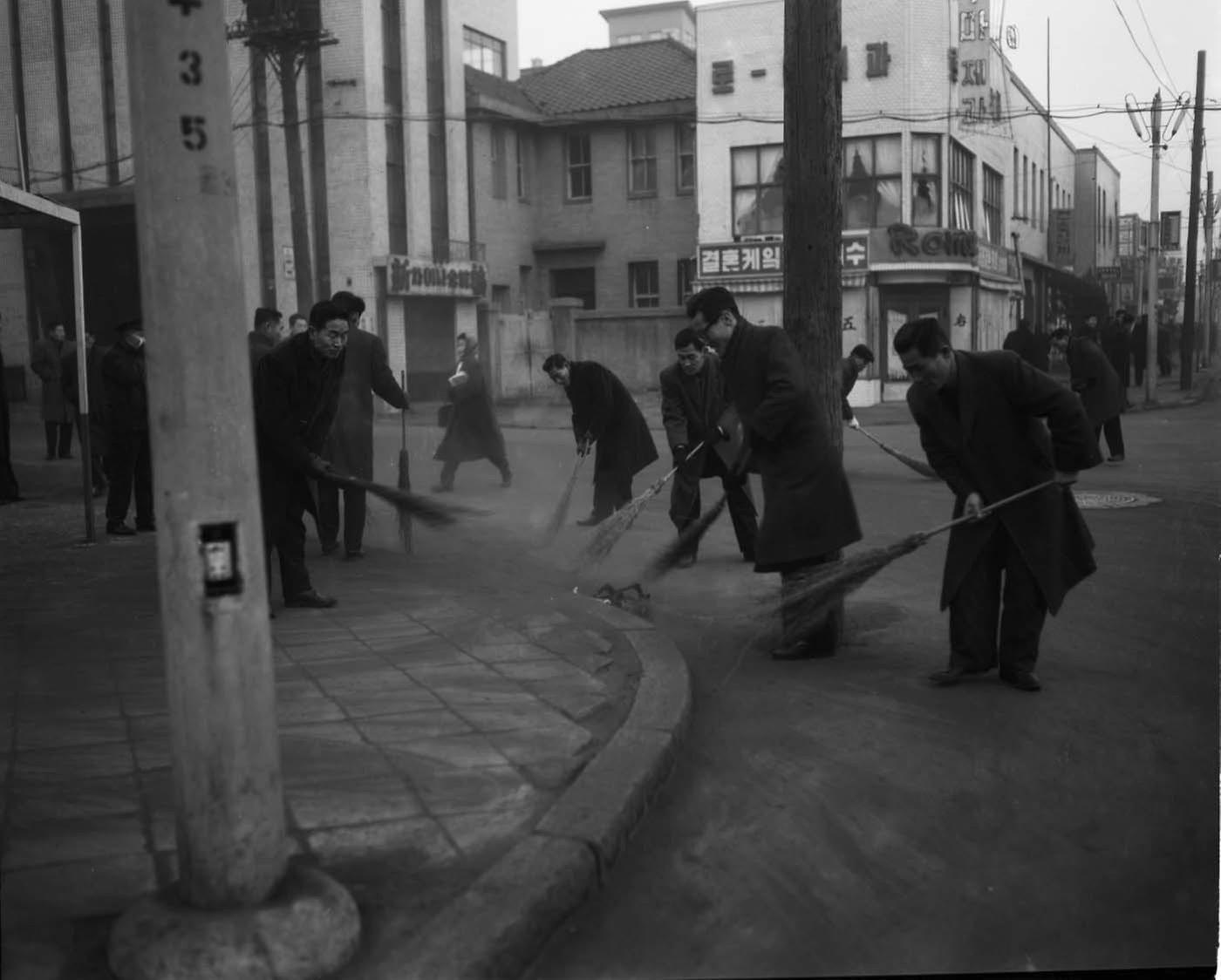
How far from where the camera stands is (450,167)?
106 ft

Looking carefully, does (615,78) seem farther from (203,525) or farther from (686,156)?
(203,525)

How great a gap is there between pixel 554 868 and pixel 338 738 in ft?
4.89

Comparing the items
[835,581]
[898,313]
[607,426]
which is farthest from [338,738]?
[898,313]

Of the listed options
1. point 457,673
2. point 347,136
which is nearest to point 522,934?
point 457,673

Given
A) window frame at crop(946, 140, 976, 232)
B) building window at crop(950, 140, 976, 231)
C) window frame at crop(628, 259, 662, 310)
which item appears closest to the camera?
window frame at crop(946, 140, 976, 232)

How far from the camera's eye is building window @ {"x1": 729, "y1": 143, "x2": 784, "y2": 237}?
102 ft

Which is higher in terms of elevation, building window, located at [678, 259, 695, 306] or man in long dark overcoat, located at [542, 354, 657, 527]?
building window, located at [678, 259, 695, 306]

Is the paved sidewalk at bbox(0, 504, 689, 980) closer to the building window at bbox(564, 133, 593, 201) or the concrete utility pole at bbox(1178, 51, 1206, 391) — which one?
the concrete utility pole at bbox(1178, 51, 1206, 391)

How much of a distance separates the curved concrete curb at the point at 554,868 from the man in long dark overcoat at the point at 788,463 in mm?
1419

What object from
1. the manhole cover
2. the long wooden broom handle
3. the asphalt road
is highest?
the long wooden broom handle

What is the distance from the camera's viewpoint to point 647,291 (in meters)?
36.4

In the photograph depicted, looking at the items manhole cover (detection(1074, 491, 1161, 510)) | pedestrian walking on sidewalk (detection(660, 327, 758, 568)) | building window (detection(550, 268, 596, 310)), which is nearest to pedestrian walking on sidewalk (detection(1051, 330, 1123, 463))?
manhole cover (detection(1074, 491, 1161, 510))

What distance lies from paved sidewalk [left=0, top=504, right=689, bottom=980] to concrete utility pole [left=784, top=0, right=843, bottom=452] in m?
1.72

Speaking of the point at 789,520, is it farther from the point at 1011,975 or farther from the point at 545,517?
the point at 545,517
